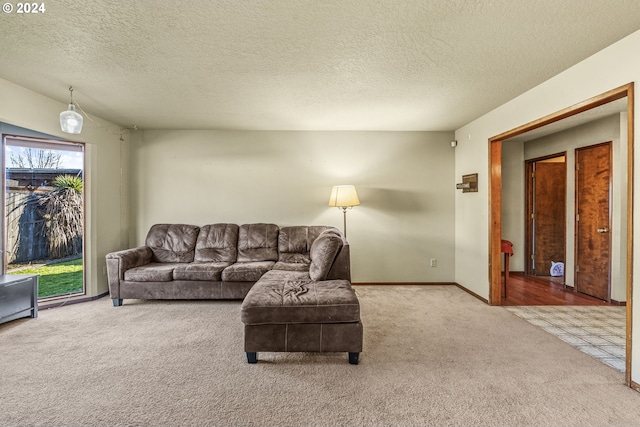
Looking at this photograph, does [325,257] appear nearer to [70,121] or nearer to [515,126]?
[515,126]

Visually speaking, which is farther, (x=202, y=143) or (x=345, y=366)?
(x=202, y=143)

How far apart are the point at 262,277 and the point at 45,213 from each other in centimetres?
306

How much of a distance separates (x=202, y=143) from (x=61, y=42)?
251cm

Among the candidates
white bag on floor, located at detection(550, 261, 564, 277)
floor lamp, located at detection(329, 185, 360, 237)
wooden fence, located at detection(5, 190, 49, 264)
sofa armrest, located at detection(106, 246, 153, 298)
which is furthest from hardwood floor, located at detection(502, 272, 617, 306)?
wooden fence, located at detection(5, 190, 49, 264)

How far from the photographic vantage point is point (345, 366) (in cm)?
222

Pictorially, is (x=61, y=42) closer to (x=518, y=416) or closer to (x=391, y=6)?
(x=391, y=6)

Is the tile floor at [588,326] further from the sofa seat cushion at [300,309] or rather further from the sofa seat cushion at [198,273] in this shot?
the sofa seat cushion at [198,273]

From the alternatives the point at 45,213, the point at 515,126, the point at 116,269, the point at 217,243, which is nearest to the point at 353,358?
the point at 217,243

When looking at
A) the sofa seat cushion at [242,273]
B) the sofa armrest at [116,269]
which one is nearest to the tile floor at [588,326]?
the sofa seat cushion at [242,273]

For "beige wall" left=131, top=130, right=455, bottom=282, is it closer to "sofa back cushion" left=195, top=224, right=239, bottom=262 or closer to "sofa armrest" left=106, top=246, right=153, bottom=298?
"sofa back cushion" left=195, top=224, right=239, bottom=262

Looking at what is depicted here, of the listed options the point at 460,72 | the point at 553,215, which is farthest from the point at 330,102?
the point at 553,215

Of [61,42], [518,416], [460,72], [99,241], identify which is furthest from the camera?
[99,241]

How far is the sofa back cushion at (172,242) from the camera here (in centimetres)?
421

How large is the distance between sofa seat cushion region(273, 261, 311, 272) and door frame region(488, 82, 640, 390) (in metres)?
2.35
